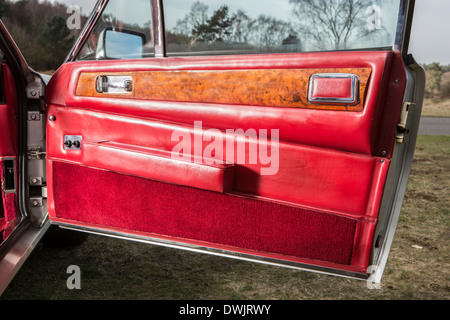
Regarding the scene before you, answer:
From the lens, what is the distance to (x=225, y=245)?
1761mm

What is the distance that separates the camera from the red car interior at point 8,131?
202 centimetres

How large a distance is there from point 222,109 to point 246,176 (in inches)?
11.2

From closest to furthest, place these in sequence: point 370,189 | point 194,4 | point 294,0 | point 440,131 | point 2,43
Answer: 1. point 370,189
2. point 294,0
3. point 194,4
4. point 2,43
5. point 440,131

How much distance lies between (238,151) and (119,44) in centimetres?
79

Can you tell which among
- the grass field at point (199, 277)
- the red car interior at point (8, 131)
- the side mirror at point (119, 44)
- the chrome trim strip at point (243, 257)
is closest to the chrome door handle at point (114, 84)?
the side mirror at point (119, 44)

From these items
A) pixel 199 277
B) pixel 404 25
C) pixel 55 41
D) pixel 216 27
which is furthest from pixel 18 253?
pixel 404 25

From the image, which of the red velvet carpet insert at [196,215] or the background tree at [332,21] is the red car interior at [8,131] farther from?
the background tree at [332,21]

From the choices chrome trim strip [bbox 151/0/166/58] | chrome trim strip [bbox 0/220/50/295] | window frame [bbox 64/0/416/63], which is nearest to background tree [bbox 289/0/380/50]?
window frame [bbox 64/0/416/63]

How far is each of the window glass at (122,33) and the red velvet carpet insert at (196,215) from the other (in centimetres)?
54

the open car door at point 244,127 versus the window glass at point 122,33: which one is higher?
the window glass at point 122,33

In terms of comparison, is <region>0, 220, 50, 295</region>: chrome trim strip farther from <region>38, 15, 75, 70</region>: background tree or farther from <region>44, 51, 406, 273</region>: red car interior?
<region>38, 15, 75, 70</region>: background tree

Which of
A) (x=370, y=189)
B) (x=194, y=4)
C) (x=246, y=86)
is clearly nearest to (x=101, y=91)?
(x=194, y=4)

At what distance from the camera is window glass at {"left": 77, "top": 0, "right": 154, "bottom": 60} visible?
1.85m
